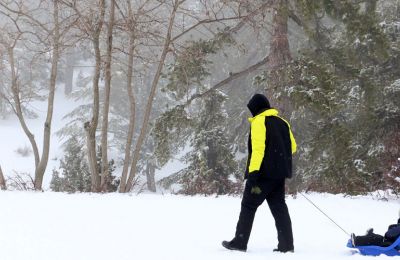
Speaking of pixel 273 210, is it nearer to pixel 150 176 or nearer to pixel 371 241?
pixel 371 241

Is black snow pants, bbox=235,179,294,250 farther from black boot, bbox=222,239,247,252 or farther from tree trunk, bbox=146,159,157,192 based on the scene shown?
tree trunk, bbox=146,159,157,192

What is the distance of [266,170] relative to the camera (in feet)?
14.8

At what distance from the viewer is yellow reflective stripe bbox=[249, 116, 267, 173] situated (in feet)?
14.6

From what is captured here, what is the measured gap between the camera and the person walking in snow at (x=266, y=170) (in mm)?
4508

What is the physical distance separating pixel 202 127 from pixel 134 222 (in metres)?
12.1

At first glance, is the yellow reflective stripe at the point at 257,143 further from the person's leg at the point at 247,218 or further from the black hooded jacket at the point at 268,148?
the person's leg at the point at 247,218

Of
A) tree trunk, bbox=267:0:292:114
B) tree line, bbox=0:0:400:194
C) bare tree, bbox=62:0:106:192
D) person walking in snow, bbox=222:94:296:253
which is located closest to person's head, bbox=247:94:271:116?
person walking in snow, bbox=222:94:296:253

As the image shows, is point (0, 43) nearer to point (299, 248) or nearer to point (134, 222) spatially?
point (134, 222)

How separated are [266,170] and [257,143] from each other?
26 centimetres

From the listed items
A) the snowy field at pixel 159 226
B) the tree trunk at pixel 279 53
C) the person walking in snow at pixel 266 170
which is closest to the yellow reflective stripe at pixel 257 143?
the person walking in snow at pixel 266 170

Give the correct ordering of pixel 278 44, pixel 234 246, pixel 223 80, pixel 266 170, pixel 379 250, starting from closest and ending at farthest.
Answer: pixel 379 250, pixel 266 170, pixel 234 246, pixel 278 44, pixel 223 80

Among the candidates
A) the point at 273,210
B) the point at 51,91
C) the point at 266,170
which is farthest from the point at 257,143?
the point at 51,91

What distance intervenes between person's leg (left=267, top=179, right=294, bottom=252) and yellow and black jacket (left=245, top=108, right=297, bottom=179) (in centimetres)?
14

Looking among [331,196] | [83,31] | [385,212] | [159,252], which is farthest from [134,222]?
[83,31]
